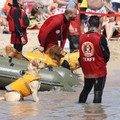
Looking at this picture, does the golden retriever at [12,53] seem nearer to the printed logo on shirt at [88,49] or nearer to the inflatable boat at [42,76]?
the inflatable boat at [42,76]

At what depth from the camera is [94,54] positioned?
1050 cm

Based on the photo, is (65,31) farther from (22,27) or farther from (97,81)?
(97,81)

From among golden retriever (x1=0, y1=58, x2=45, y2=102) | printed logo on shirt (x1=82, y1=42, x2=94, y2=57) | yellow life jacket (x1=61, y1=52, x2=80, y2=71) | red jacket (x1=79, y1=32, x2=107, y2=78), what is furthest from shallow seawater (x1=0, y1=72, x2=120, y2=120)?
yellow life jacket (x1=61, y1=52, x2=80, y2=71)

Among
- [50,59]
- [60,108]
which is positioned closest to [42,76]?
[50,59]

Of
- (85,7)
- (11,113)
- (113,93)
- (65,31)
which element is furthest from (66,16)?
(85,7)

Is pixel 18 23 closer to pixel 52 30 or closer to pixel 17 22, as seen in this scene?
pixel 17 22

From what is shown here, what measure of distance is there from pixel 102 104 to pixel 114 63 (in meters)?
6.46

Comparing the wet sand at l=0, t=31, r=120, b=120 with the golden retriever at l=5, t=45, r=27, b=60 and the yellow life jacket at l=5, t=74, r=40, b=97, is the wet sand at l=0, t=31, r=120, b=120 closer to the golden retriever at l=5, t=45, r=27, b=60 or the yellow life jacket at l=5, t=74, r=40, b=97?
the yellow life jacket at l=5, t=74, r=40, b=97

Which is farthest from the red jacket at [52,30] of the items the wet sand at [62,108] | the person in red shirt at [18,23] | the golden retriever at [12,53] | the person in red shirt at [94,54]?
the person in red shirt at [94,54]

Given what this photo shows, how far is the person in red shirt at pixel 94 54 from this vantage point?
10422 millimetres

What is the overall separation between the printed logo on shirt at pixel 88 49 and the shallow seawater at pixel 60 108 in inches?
32.0

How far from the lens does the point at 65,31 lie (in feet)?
45.2

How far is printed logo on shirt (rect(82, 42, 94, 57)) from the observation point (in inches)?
412

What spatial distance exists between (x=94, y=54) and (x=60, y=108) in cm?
102
